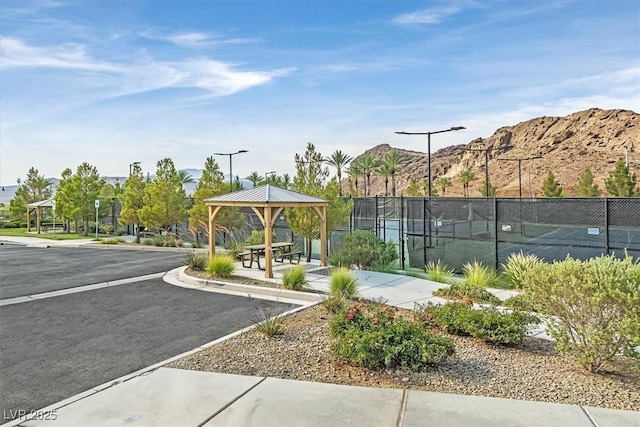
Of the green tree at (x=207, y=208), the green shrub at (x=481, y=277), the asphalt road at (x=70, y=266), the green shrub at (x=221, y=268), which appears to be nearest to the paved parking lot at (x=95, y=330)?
the asphalt road at (x=70, y=266)

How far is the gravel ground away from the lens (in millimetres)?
4641

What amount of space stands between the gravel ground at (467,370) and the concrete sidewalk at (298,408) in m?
0.25

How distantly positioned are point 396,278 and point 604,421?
A: 8010mm

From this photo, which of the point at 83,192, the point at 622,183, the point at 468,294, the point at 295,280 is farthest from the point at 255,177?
the point at 468,294

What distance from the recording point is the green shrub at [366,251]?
13891 mm

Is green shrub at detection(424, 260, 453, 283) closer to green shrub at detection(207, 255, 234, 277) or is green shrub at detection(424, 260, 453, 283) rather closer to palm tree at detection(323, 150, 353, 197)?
green shrub at detection(207, 255, 234, 277)

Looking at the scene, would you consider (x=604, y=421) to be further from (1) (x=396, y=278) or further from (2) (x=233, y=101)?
(2) (x=233, y=101)

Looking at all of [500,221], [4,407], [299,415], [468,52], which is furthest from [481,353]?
[468,52]

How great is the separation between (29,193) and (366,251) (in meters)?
39.0

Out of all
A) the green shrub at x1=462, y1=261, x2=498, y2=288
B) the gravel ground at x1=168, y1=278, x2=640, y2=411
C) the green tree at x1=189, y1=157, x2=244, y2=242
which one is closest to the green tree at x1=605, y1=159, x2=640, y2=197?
the green shrub at x1=462, y1=261, x2=498, y2=288

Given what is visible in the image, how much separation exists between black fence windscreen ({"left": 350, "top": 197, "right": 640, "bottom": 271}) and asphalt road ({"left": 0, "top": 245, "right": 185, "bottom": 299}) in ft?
24.0

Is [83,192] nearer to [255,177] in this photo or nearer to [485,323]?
[485,323]

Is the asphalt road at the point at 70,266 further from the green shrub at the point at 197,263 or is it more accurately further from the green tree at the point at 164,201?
the green tree at the point at 164,201

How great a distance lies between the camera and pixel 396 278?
1193cm
